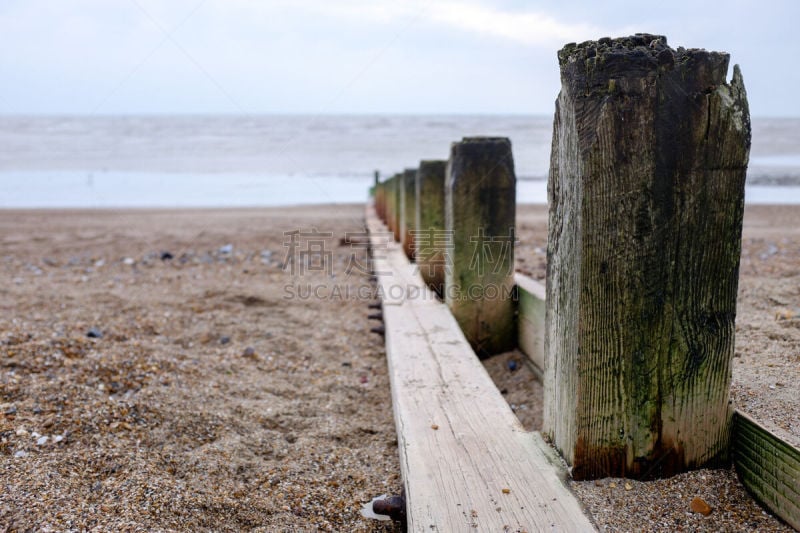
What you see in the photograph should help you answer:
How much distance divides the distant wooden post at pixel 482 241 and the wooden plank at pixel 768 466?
5.58 feet

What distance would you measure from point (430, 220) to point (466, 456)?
2.87m

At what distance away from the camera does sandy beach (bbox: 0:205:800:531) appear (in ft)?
5.69

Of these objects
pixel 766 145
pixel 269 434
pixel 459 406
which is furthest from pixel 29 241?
pixel 766 145

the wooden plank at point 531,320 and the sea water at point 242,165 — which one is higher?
the sea water at point 242,165

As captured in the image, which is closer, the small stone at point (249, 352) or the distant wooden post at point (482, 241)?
the distant wooden post at point (482, 241)

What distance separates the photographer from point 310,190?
19312 mm

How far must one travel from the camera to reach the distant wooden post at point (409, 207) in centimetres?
554

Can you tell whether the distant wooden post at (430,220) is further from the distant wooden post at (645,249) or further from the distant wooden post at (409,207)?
the distant wooden post at (645,249)

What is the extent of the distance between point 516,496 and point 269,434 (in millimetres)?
1265

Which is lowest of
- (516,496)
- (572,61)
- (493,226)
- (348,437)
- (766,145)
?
(348,437)

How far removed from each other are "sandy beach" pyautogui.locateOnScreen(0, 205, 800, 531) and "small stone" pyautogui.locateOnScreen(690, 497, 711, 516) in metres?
0.01

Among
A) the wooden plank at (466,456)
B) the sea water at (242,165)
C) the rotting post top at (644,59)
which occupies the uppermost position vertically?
the sea water at (242,165)

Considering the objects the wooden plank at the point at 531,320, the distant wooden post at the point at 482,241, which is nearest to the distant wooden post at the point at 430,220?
the distant wooden post at the point at 482,241

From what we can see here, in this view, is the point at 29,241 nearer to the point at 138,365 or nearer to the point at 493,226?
the point at 138,365
